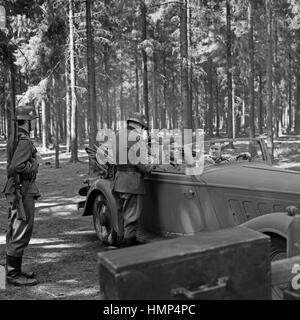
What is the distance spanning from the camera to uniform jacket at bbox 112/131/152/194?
671 centimetres

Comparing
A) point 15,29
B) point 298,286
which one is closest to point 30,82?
point 15,29

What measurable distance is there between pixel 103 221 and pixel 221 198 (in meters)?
2.68

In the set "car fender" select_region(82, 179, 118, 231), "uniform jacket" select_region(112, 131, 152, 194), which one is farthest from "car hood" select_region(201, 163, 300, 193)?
"car fender" select_region(82, 179, 118, 231)

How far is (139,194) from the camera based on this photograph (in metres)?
6.78

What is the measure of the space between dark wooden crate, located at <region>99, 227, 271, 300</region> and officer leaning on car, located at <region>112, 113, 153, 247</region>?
14.1 ft

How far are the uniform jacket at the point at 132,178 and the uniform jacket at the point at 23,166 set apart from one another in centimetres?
132

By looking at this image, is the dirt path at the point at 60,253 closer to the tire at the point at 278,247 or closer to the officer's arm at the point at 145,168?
the officer's arm at the point at 145,168

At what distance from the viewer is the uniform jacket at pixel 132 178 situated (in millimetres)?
6711

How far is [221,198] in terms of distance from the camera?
229 inches

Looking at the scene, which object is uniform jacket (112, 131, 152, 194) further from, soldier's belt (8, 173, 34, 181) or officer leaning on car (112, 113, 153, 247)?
soldier's belt (8, 173, 34, 181)

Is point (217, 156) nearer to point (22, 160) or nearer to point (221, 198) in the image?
point (221, 198)

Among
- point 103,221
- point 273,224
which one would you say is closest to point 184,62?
point 103,221

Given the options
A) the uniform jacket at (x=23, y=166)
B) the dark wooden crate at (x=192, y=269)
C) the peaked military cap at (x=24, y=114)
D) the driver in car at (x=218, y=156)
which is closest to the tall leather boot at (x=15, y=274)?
the uniform jacket at (x=23, y=166)

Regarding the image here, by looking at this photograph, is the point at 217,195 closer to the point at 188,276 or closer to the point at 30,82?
the point at 188,276
